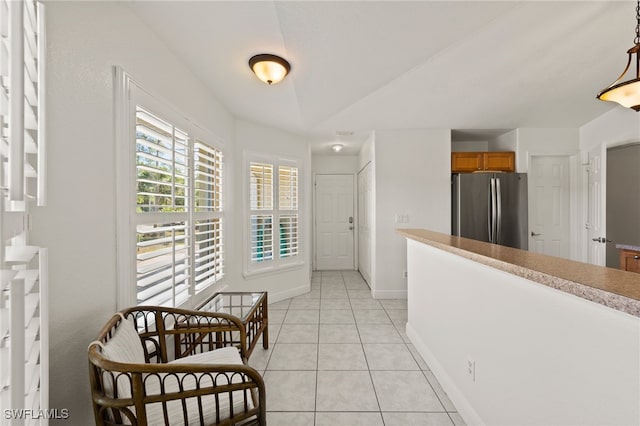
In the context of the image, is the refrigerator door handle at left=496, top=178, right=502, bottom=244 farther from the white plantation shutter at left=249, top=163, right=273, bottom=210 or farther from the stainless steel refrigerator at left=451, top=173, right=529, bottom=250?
the white plantation shutter at left=249, top=163, right=273, bottom=210

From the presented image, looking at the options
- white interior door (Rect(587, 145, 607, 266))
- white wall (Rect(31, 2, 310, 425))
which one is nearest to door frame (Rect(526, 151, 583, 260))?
white interior door (Rect(587, 145, 607, 266))

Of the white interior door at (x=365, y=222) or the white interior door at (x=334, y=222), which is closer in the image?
the white interior door at (x=365, y=222)

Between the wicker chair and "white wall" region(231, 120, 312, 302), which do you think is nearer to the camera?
the wicker chair

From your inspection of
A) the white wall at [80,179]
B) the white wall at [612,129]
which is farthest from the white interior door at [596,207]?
the white wall at [80,179]

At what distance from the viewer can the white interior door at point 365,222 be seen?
13.9ft

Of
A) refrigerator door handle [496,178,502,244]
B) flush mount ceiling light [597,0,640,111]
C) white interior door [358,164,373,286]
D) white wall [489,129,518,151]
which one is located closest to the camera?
flush mount ceiling light [597,0,640,111]

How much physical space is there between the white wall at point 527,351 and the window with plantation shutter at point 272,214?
221 cm

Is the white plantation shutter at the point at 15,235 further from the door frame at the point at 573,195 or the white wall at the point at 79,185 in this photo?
the door frame at the point at 573,195

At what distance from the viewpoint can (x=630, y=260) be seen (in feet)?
7.86

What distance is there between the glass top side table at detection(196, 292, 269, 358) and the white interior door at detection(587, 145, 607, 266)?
12.7ft

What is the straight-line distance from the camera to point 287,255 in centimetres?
373

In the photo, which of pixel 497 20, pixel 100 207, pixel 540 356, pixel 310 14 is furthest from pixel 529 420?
pixel 497 20

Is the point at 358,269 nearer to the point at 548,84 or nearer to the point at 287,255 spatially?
the point at 287,255

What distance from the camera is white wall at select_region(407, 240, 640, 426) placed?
2.44 feet
